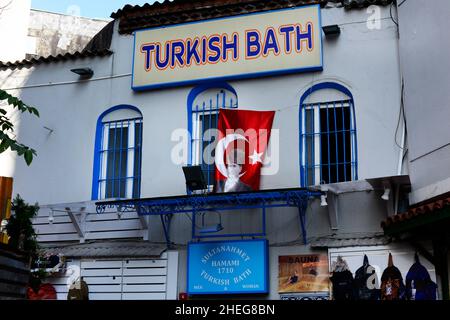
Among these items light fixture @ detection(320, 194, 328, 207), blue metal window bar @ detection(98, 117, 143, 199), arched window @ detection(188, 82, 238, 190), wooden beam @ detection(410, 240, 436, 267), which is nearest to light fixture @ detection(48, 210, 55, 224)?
blue metal window bar @ detection(98, 117, 143, 199)

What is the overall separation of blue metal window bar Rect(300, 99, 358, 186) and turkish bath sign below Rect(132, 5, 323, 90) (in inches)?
37.3

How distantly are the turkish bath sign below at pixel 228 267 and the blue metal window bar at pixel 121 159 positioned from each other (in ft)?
7.47

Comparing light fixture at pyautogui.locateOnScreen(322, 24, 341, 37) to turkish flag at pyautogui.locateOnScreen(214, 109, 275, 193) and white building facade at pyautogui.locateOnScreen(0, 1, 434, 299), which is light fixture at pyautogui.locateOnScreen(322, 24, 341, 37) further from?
turkish flag at pyautogui.locateOnScreen(214, 109, 275, 193)

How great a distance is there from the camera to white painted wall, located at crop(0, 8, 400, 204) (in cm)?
1262

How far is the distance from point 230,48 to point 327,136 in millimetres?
2883

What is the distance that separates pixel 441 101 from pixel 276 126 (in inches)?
134

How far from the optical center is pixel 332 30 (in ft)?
42.9

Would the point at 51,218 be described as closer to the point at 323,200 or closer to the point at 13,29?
the point at 323,200

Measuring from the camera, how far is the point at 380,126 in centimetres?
1250

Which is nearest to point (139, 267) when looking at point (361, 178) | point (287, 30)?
point (361, 178)

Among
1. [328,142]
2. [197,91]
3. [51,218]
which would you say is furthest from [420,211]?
[51,218]

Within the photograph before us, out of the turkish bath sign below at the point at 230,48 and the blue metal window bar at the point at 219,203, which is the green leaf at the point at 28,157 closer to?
the blue metal window bar at the point at 219,203

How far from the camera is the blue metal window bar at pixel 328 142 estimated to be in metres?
12.7

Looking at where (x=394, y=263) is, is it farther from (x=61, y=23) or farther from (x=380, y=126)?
(x=61, y=23)
